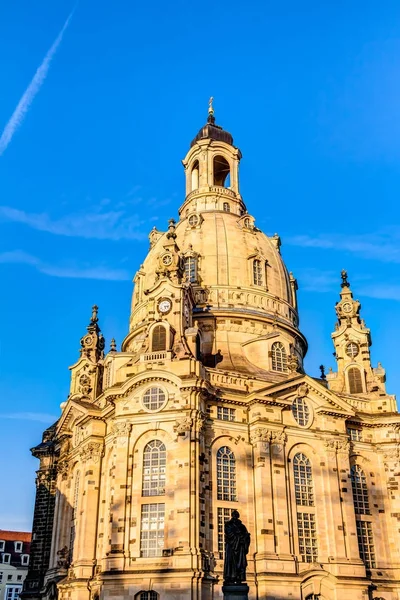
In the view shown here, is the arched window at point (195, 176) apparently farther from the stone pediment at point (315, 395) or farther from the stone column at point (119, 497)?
the stone column at point (119, 497)

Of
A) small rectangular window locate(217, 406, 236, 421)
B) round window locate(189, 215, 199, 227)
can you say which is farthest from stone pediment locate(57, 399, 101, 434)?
round window locate(189, 215, 199, 227)

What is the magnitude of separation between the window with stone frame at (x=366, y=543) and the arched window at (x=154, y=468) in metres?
15.7

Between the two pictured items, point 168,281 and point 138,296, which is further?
point 138,296

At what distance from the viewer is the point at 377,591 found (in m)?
46.3

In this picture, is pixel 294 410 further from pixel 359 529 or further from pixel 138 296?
pixel 138 296

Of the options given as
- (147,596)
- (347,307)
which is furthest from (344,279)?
(147,596)

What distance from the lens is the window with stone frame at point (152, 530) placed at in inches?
1619

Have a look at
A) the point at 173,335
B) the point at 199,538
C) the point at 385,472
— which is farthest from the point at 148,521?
the point at 385,472

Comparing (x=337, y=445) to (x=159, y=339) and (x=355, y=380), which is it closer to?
(x=355, y=380)

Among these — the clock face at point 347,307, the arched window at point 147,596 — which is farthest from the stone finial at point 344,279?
the arched window at point 147,596

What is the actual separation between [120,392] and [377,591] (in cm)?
2270

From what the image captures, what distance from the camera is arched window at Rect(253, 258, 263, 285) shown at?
192ft

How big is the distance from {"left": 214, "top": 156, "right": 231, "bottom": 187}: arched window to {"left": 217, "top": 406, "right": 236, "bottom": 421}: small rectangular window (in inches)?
1304

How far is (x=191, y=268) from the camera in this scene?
5769cm
